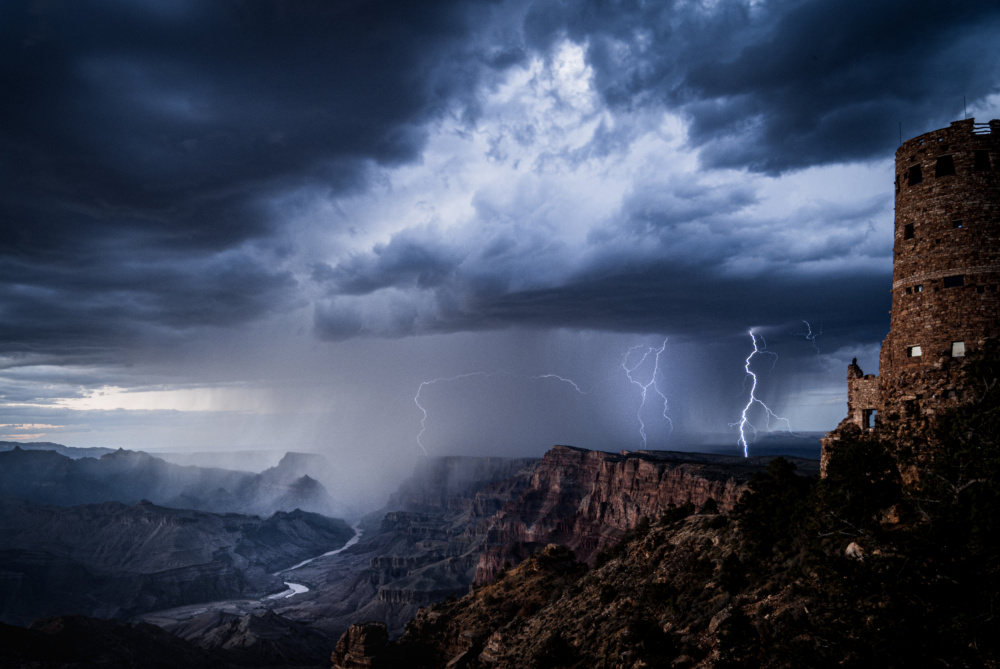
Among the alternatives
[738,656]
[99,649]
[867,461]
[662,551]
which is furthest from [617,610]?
[99,649]

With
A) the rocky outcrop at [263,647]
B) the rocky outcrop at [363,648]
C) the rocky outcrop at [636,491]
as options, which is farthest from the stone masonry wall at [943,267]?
the rocky outcrop at [263,647]

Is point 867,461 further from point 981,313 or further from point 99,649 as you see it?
point 99,649

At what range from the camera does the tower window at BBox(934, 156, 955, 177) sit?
28.4 m

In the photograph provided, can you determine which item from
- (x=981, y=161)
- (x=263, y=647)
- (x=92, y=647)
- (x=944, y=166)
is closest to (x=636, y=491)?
(x=263, y=647)

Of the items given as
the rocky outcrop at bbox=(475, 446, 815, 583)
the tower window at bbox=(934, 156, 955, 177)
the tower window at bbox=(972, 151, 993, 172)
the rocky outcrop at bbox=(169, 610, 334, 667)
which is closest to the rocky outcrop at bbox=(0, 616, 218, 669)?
the rocky outcrop at bbox=(169, 610, 334, 667)

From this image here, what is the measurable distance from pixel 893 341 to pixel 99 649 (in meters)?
194

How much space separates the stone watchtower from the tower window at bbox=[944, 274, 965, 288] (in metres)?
0.05

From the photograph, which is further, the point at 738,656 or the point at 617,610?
the point at 617,610

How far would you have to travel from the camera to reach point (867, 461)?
27656mm

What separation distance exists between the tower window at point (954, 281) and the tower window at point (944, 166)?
501 centimetres

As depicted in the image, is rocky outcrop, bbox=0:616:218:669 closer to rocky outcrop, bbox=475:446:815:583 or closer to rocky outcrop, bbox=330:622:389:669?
rocky outcrop, bbox=330:622:389:669

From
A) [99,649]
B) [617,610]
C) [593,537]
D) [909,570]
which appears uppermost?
[909,570]

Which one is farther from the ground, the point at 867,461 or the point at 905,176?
the point at 905,176

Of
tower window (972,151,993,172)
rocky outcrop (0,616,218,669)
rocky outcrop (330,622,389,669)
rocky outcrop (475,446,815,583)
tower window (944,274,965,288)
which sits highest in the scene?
tower window (972,151,993,172)
